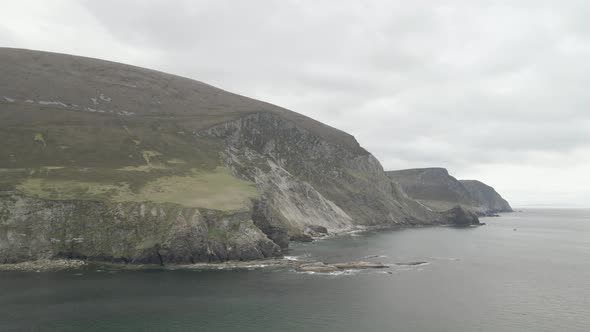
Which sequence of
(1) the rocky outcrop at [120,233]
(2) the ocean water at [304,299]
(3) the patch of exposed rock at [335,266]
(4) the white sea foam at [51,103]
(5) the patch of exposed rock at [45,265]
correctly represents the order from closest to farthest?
1. (2) the ocean water at [304,299]
2. (5) the patch of exposed rock at [45,265]
3. (3) the patch of exposed rock at [335,266]
4. (1) the rocky outcrop at [120,233]
5. (4) the white sea foam at [51,103]

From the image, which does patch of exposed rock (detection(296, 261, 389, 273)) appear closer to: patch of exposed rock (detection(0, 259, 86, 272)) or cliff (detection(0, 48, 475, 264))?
cliff (detection(0, 48, 475, 264))

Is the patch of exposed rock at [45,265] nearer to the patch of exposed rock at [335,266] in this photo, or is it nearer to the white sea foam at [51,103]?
the patch of exposed rock at [335,266]

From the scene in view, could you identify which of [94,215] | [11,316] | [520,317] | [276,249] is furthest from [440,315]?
[94,215]

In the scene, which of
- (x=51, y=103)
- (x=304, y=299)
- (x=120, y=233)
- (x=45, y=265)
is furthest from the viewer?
(x=51, y=103)

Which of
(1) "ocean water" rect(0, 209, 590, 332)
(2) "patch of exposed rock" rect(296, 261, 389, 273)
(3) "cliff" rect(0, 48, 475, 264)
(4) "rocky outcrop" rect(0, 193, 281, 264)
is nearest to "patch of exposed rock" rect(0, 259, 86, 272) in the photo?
(4) "rocky outcrop" rect(0, 193, 281, 264)

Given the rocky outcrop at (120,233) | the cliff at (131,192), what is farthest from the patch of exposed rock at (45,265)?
the cliff at (131,192)

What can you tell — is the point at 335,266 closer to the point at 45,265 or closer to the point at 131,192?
the point at 131,192

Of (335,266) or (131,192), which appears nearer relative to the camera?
(335,266)

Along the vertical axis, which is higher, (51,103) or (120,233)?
(51,103)

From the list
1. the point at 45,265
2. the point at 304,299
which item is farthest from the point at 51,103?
the point at 304,299
